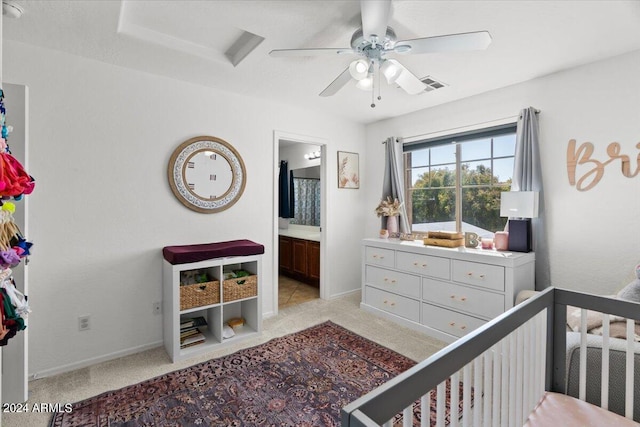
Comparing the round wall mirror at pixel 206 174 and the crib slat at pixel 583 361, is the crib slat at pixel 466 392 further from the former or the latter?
the round wall mirror at pixel 206 174

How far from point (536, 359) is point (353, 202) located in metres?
3.01

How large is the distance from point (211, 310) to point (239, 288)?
36 centimetres

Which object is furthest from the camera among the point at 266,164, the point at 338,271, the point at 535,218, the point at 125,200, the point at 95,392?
the point at 338,271

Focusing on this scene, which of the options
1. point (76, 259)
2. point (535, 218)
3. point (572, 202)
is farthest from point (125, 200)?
point (572, 202)

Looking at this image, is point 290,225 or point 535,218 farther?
point 290,225

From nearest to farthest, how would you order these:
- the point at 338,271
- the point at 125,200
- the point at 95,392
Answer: the point at 95,392
the point at 125,200
the point at 338,271

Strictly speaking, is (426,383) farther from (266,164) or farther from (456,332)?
(266,164)

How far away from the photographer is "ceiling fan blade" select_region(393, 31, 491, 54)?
5.16ft

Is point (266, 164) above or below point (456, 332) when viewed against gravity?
above

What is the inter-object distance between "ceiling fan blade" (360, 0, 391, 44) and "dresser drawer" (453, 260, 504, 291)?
2.01 m

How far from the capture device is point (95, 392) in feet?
6.65

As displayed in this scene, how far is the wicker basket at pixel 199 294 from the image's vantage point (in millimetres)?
2488

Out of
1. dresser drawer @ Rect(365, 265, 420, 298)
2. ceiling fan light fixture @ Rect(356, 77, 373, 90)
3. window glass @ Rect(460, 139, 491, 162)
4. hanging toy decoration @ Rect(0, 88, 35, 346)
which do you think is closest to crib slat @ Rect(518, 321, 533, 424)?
ceiling fan light fixture @ Rect(356, 77, 373, 90)

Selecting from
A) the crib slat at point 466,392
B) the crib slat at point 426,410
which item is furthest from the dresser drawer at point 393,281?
the crib slat at point 426,410
